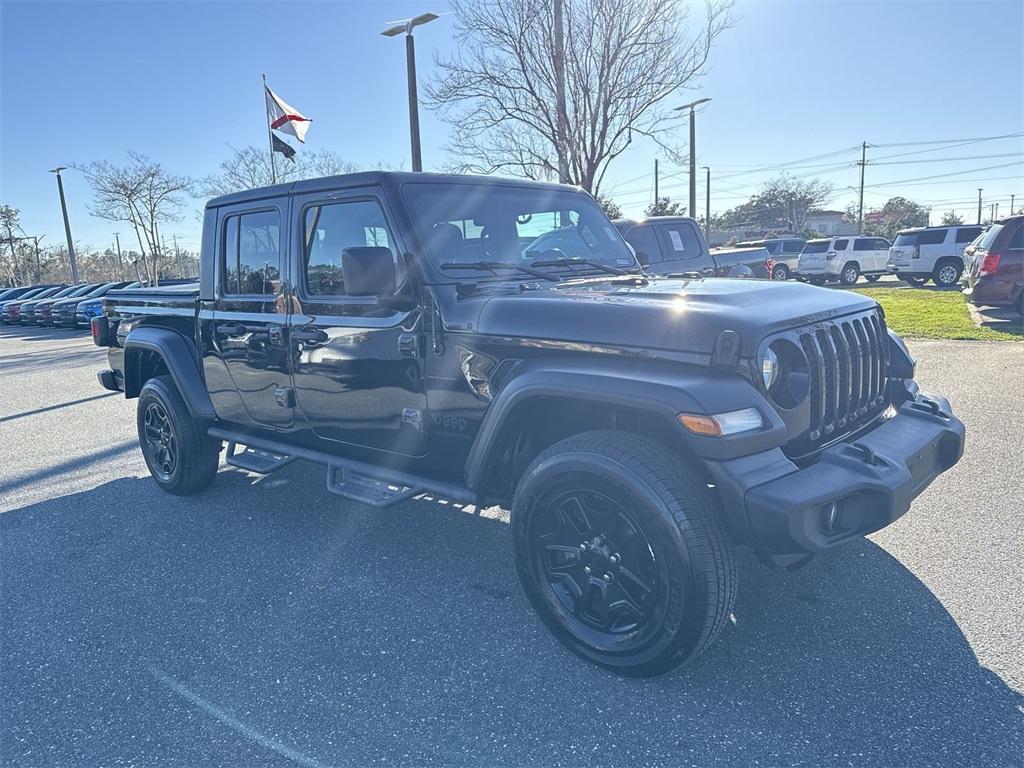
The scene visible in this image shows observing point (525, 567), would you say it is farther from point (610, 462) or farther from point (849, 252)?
point (849, 252)

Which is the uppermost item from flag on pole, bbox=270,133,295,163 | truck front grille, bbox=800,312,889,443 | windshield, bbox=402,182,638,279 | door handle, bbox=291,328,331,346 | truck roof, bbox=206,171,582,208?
flag on pole, bbox=270,133,295,163

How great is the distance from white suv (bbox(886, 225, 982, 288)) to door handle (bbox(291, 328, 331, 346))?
20.8 meters

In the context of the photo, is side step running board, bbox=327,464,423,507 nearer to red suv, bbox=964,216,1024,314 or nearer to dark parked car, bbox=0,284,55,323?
red suv, bbox=964,216,1024,314

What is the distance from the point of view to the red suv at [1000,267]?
1028cm

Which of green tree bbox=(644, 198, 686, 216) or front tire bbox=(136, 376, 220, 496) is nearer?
front tire bbox=(136, 376, 220, 496)

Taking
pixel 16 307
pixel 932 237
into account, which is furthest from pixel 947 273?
pixel 16 307

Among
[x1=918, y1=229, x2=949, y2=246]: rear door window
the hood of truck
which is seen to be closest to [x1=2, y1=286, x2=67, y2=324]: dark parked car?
the hood of truck

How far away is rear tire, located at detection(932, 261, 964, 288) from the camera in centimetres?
1966

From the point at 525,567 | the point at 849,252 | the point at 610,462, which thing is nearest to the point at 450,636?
the point at 525,567

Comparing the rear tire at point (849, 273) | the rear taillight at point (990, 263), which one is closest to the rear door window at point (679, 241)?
the rear taillight at point (990, 263)

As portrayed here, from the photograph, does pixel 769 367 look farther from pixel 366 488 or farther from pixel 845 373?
pixel 366 488

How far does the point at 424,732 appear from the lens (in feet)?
7.75

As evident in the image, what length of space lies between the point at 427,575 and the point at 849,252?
78.0 ft

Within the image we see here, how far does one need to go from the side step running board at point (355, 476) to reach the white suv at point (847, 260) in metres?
23.4
